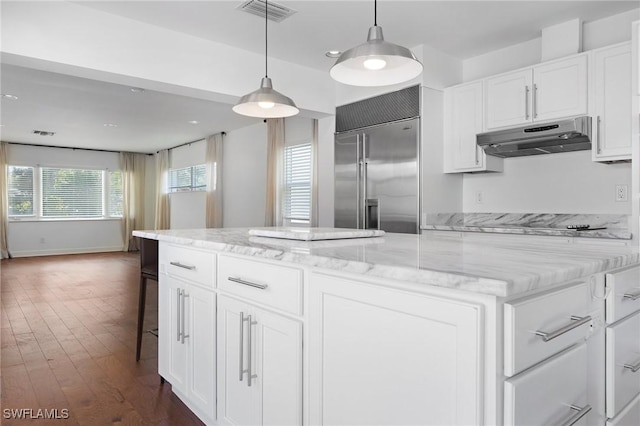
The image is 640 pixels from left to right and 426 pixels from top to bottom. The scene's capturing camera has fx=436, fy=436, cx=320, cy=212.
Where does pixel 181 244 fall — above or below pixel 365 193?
below

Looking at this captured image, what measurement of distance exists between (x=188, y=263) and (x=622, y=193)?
3.19 meters

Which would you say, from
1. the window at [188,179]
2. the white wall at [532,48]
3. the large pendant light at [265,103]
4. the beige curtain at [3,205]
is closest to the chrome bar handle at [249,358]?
the large pendant light at [265,103]

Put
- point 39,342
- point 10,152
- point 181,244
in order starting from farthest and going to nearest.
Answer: point 10,152
point 39,342
point 181,244

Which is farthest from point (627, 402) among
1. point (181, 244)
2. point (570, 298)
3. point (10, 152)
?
point (10, 152)

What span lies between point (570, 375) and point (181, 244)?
5.59ft

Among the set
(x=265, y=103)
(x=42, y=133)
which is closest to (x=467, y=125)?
(x=265, y=103)

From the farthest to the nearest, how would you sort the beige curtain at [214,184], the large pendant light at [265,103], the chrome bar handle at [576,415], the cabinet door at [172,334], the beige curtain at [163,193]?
the beige curtain at [163,193] < the beige curtain at [214,184] < the large pendant light at [265,103] < the cabinet door at [172,334] < the chrome bar handle at [576,415]

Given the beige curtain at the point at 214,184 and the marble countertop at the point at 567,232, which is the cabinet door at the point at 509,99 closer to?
the marble countertop at the point at 567,232

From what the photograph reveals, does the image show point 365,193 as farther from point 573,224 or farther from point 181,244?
point 181,244

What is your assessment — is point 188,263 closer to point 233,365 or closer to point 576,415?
point 233,365

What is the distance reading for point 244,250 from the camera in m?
1.58

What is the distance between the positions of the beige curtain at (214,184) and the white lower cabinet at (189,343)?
5.46 m

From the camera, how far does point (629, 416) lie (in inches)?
54.1

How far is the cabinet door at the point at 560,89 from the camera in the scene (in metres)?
3.23
